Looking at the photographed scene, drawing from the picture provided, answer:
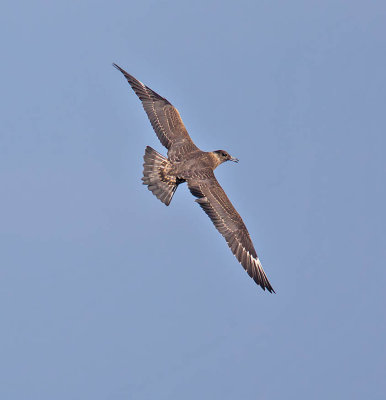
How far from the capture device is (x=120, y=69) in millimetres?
22953

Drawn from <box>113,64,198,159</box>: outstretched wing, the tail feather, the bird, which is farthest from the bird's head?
the tail feather

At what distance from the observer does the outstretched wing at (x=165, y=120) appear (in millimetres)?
21984

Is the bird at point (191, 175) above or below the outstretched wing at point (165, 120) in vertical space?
below

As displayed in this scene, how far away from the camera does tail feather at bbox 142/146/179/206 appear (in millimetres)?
21469

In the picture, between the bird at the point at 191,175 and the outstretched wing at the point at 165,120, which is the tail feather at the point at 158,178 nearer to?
the bird at the point at 191,175

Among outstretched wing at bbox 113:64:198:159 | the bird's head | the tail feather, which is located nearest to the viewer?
the tail feather

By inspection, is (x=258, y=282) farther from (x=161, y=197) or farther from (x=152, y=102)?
(x=152, y=102)

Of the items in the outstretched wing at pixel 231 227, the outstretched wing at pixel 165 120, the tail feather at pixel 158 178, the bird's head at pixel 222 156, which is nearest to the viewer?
the outstretched wing at pixel 231 227

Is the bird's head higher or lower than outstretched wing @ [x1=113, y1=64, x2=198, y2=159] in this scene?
lower

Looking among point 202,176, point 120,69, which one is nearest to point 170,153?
point 202,176

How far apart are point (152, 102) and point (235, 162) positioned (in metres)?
2.21

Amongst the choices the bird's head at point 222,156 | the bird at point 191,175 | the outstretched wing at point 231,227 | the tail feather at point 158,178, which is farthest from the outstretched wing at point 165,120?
the outstretched wing at point 231,227

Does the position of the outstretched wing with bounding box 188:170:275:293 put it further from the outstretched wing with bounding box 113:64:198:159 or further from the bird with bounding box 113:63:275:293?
the outstretched wing with bounding box 113:64:198:159

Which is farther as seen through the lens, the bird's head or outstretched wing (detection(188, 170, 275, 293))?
the bird's head
